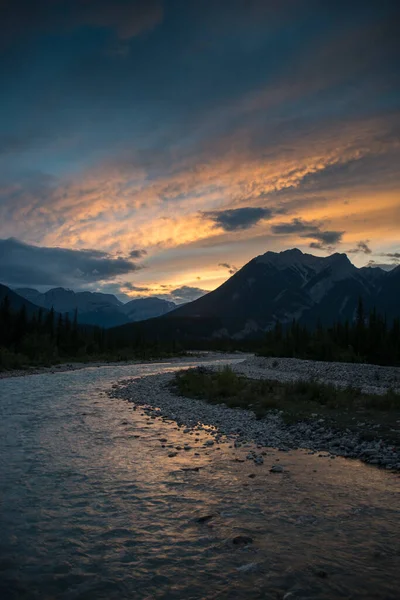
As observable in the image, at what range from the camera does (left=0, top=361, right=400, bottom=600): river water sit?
6762 millimetres

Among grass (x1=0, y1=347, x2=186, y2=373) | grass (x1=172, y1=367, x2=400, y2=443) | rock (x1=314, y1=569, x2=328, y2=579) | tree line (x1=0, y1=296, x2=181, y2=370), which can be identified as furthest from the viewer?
tree line (x1=0, y1=296, x2=181, y2=370)

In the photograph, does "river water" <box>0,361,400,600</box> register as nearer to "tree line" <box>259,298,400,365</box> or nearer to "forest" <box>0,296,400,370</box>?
"forest" <box>0,296,400,370</box>

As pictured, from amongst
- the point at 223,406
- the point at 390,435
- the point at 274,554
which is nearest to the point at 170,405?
the point at 223,406

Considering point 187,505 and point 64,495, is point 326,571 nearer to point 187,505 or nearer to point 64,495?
point 187,505

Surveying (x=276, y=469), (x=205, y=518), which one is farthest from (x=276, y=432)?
(x=205, y=518)

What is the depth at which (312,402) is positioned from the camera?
24.1 metres

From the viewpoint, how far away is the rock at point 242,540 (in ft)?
26.5

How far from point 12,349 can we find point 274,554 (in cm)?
8802

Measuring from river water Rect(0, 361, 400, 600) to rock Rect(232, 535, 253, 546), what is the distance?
0.11 m

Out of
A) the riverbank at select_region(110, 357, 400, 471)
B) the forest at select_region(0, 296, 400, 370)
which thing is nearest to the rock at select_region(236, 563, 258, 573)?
the riverbank at select_region(110, 357, 400, 471)

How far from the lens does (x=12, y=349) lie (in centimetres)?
8544

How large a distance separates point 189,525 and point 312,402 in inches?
654

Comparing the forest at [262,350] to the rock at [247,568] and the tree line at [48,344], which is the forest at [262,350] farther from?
the rock at [247,568]

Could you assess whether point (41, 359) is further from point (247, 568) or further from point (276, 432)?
point (247, 568)
